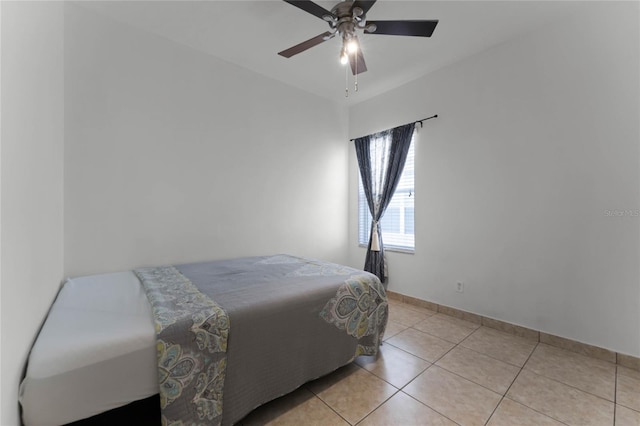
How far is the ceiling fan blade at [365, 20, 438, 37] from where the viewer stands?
169 centimetres

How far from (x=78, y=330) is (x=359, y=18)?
2.31m

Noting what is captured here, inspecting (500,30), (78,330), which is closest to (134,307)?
(78,330)

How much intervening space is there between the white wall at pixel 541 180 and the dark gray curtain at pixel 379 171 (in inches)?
9.2

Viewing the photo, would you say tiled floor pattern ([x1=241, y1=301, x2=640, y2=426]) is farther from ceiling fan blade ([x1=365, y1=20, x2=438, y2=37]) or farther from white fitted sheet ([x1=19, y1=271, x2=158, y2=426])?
ceiling fan blade ([x1=365, y1=20, x2=438, y2=37])

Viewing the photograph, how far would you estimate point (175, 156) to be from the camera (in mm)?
2520

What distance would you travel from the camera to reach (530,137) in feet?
7.66

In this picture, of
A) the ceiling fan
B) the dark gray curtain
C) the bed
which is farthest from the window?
the ceiling fan

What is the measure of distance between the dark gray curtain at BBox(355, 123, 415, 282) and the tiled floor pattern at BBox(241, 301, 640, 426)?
4.34 feet

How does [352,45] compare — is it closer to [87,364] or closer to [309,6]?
[309,6]

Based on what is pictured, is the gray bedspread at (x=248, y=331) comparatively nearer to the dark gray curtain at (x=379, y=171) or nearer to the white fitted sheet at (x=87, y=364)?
the white fitted sheet at (x=87, y=364)

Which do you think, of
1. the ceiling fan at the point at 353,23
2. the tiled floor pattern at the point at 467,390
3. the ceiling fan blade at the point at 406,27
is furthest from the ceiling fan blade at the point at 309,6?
the tiled floor pattern at the point at 467,390

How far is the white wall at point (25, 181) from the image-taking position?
832 millimetres

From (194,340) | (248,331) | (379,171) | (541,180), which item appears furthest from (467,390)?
(379,171)

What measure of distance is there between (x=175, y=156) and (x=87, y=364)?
76.1 inches
